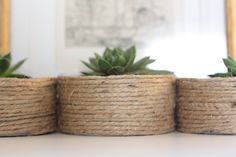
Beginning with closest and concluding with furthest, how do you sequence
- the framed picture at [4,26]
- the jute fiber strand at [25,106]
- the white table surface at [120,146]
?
the white table surface at [120,146]
the jute fiber strand at [25,106]
the framed picture at [4,26]

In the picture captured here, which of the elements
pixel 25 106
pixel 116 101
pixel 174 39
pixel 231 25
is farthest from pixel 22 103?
pixel 231 25

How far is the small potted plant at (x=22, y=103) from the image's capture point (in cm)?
64

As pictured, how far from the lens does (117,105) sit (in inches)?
25.9

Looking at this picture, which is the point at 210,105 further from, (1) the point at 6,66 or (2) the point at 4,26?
(2) the point at 4,26

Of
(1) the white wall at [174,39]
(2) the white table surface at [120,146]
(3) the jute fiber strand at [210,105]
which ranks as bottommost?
(2) the white table surface at [120,146]

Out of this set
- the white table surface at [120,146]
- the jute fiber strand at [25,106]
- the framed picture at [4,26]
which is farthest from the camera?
the framed picture at [4,26]

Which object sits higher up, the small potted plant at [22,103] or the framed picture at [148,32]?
the framed picture at [148,32]

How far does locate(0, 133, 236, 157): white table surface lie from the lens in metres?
0.51

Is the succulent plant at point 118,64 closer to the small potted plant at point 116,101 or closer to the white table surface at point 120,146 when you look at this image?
the small potted plant at point 116,101

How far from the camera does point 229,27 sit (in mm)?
862

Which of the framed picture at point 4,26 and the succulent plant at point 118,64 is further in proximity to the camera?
the framed picture at point 4,26

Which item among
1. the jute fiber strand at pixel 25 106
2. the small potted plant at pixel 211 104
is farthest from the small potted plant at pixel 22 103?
the small potted plant at pixel 211 104

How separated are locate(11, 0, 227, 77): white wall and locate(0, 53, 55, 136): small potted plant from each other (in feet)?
0.53

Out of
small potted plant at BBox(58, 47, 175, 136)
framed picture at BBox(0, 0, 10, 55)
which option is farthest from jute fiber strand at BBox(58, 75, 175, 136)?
framed picture at BBox(0, 0, 10, 55)
